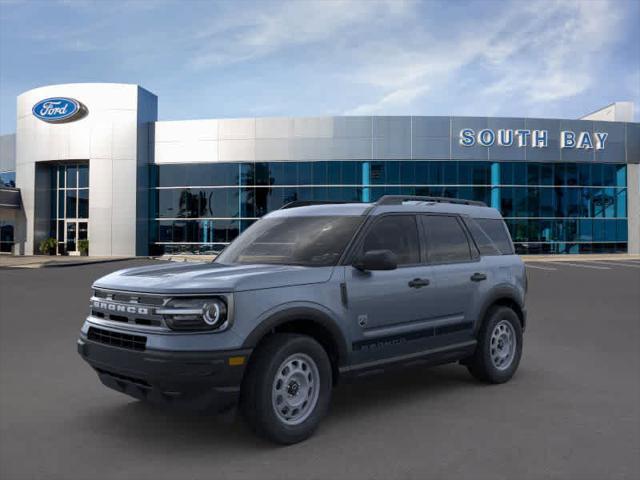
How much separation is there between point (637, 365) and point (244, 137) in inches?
1264

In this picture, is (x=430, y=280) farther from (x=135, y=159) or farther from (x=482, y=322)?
(x=135, y=159)

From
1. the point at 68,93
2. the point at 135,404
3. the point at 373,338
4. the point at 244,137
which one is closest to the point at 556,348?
the point at 373,338

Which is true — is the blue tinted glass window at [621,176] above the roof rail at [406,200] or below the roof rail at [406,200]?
above

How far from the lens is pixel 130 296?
4.46 m

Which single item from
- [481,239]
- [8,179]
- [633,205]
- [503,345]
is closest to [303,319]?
[481,239]

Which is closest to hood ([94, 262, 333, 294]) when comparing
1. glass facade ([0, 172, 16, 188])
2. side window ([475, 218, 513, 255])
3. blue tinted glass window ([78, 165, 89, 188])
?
side window ([475, 218, 513, 255])

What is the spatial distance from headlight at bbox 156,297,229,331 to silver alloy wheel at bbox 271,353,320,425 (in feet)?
1.98

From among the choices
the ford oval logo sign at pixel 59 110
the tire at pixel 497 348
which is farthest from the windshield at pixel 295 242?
the ford oval logo sign at pixel 59 110

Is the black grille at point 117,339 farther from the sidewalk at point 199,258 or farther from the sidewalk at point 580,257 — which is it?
the sidewalk at point 580,257

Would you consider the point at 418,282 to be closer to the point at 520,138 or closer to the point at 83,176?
the point at 520,138

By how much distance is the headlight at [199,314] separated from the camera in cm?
412

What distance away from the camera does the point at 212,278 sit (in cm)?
433

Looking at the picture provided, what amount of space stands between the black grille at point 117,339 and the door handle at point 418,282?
7.84 feet

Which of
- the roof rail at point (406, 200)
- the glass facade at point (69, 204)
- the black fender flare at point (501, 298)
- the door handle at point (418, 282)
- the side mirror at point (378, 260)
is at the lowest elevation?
the black fender flare at point (501, 298)
